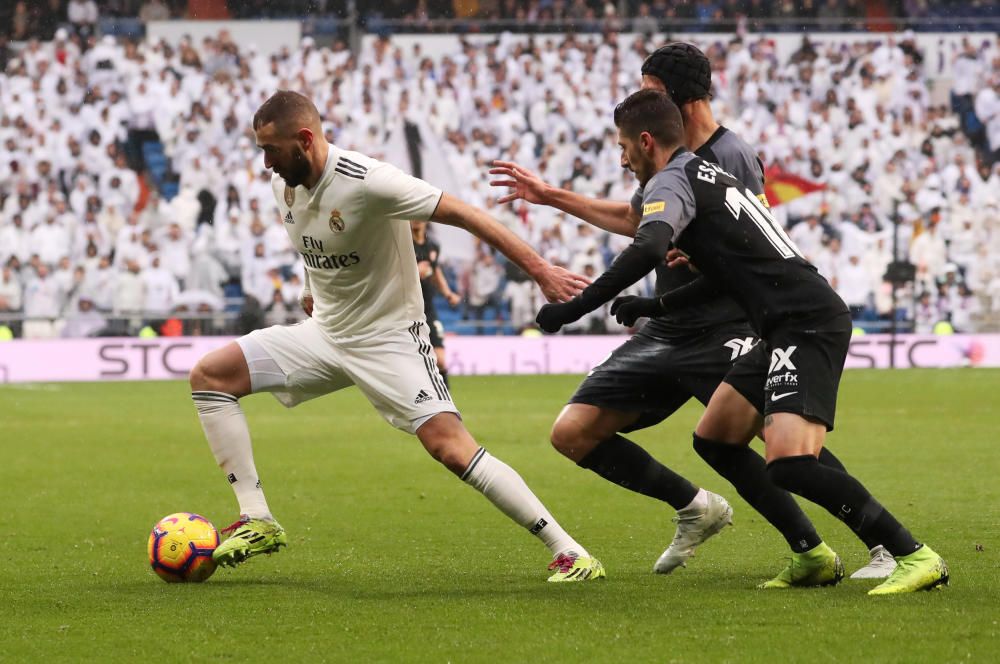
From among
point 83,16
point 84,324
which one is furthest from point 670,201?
point 83,16

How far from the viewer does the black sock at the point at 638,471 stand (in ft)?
23.6

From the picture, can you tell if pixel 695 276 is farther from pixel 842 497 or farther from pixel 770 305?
pixel 842 497

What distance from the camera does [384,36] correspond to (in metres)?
30.7

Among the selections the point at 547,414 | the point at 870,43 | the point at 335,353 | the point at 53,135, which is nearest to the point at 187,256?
the point at 53,135

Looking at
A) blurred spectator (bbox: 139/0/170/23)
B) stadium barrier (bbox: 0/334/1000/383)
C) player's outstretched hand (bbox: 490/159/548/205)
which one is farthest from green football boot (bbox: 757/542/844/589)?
blurred spectator (bbox: 139/0/170/23)

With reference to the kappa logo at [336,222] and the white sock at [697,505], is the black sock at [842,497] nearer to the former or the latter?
the white sock at [697,505]

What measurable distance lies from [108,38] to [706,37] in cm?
1193

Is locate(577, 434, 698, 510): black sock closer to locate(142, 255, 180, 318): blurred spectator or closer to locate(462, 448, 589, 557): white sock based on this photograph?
locate(462, 448, 589, 557): white sock

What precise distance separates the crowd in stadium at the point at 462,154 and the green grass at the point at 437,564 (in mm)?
10146

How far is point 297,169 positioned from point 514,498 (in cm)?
172

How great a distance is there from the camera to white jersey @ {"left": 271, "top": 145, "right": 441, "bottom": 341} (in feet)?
21.4

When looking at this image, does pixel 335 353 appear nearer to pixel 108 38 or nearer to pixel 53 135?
pixel 53 135

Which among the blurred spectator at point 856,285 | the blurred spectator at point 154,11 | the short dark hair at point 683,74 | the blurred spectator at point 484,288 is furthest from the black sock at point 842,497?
the blurred spectator at point 154,11

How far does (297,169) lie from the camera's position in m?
6.62
